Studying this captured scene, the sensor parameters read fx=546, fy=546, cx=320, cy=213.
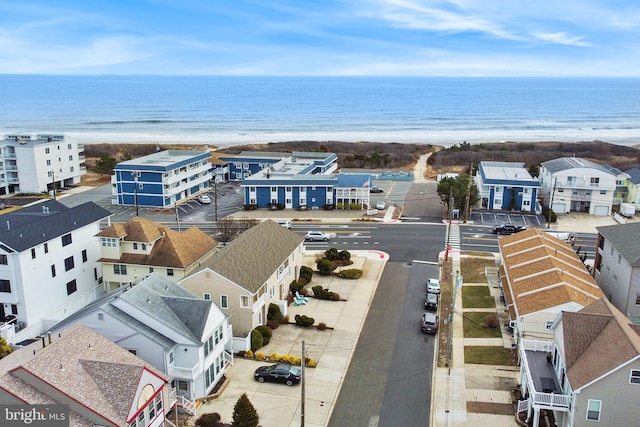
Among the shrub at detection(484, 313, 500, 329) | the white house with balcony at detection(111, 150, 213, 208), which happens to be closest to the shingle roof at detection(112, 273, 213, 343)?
the shrub at detection(484, 313, 500, 329)

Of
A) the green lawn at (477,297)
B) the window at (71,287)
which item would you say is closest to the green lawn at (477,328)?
the green lawn at (477,297)

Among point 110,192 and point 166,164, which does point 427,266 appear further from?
point 110,192

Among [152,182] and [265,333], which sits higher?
[152,182]

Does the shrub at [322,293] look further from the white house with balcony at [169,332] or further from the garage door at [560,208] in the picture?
the garage door at [560,208]

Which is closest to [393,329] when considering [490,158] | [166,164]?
[166,164]

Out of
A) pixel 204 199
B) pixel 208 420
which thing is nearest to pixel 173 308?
pixel 208 420

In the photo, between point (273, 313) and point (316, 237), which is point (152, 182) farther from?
point (273, 313)
